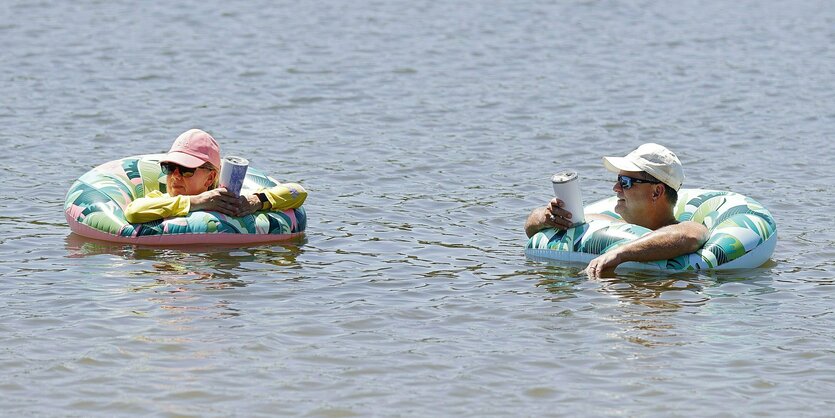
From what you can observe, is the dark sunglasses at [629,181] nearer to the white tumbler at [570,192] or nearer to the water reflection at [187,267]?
the white tumbler at [570,192]

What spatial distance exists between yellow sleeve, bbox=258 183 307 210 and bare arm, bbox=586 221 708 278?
235cm

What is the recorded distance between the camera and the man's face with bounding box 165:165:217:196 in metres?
10.2

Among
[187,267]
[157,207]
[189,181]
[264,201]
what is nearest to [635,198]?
[264,201]

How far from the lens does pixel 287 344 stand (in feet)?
26.1

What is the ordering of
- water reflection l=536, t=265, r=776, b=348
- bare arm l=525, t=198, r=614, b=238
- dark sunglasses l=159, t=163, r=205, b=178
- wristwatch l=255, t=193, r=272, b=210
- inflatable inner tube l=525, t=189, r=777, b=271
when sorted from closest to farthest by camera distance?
water reflection l=536, t=265, r=776, b=348, inflatable inner tube l=525, t=189, r=777, b=271, bare arm l=525, t=198, r=614, b=238, dark sunglasses l=159, t=163, r=205, b=178, wristwatch l=255, t=193, r=272, b=210

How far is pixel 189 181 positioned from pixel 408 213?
2120 mm

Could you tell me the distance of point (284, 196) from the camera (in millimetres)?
10461

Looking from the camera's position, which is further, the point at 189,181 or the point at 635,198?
the point at 189,181

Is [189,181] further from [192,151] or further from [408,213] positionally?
[408,213]

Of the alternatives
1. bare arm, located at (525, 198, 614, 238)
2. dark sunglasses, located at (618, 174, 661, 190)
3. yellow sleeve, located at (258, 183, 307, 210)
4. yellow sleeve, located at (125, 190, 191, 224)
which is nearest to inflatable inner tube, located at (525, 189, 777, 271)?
bare arm, located at (525, 198, 614, 238)

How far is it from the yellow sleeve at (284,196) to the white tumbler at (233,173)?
0.30 m

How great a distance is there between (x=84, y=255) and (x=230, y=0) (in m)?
15.6

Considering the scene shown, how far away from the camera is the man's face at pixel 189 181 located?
10.2 meters

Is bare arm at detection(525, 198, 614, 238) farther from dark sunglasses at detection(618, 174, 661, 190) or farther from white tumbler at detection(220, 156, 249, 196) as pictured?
white tumbler at detection(220, 156, 249, 196)
